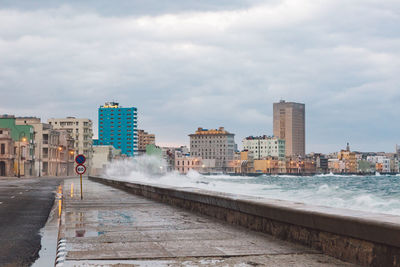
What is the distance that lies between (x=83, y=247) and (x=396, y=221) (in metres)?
5.61

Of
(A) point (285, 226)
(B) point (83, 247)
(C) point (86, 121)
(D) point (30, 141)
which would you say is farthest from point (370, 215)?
(C) point (86, 121)

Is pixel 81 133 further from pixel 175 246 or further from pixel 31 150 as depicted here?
pixel 175 246

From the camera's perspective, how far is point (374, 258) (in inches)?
301

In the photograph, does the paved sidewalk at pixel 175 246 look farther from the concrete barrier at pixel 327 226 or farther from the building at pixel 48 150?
the building at pixel 48 150

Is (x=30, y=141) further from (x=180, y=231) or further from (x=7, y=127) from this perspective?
(x=180, y=231)

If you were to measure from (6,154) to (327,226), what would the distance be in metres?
104

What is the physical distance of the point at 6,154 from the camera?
105 meters

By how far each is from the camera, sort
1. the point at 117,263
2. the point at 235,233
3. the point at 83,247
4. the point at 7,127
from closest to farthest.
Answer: the point at 117,263, the point at 83,247, the point at 235,233, the point at 7,127

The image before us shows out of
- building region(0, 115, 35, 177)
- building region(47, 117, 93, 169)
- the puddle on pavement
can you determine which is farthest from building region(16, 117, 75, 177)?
the puddle on pavement

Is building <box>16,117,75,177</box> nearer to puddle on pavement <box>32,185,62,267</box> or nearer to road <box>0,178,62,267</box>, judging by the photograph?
road <box>0,178,62,267</box>

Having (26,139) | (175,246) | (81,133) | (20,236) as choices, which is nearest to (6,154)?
(26,139)

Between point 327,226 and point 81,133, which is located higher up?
point 81,133

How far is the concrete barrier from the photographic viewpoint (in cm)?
745

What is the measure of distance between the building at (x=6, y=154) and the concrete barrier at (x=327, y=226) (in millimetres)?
97401
